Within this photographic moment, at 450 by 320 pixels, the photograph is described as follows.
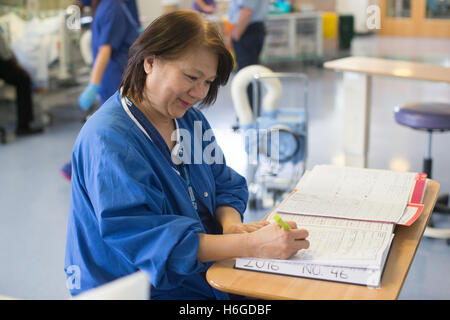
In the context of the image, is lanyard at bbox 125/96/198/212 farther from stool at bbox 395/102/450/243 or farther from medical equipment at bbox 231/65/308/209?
stool at bbox 395/102/450/243

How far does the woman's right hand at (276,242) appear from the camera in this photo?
3.64 feet

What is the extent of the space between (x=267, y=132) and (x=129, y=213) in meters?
1.94

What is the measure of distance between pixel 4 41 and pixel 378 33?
8.76 metres

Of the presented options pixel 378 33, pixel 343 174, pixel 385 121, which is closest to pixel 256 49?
pixel 385 121

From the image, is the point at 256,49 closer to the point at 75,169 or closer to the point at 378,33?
the point at 75,169

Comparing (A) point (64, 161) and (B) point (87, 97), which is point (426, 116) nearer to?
(B) point (87, 97)

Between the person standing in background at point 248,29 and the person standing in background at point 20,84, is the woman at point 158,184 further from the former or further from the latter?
the person standing in background at point 20,84

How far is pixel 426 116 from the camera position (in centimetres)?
285

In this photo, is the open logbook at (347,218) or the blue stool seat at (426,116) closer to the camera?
the open logbook at (347,218)

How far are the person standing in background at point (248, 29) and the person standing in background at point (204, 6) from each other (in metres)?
1.81

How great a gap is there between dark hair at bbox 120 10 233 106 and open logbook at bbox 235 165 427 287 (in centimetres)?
41

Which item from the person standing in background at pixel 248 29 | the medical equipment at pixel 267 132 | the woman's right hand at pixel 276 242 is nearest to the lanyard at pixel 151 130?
the woman's right hand at pixel 276 242

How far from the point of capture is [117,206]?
1.11m
